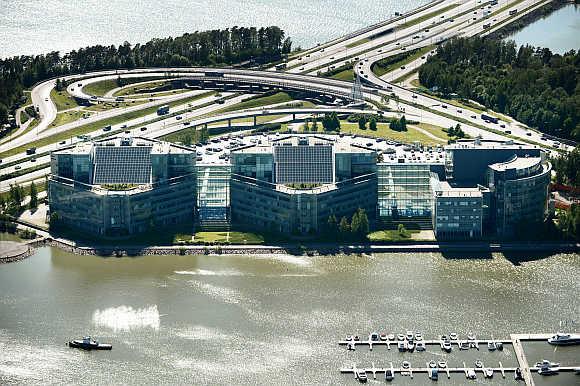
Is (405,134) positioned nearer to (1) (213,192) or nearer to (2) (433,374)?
(1) (213,192)

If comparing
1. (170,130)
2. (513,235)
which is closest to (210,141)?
(170,130)

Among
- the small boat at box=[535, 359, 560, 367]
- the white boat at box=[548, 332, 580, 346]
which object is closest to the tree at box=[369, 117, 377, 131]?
the white boat at box=[548, 332, 580, 346]

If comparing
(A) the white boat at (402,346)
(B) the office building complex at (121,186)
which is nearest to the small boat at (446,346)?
(A) the white boat at (402,346)

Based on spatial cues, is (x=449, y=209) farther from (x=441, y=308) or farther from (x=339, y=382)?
(x=339, y=382)

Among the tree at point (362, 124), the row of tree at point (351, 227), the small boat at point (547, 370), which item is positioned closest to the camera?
the small boat at point (547, 370)

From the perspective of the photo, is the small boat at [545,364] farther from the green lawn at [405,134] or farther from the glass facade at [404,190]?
the green lawn at [405,134]

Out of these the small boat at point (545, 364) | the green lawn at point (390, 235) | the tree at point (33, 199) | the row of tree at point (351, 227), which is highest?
the tree at point (33, 199)

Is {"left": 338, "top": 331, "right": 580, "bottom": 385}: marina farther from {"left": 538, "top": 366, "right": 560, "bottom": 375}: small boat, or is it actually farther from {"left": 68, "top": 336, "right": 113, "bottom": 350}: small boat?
{"left": 68, "top": 336, "right": 113, "bottom": 350}: small boat
